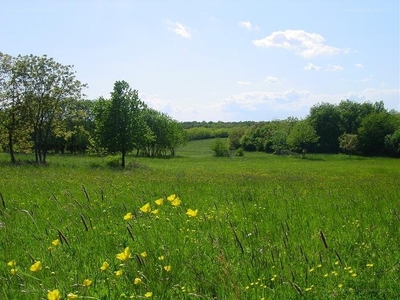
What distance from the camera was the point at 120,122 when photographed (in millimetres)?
39250

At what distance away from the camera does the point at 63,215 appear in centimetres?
676

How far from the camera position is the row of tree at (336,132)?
91.9 metres

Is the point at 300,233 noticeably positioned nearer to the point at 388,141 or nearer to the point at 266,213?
the point at 266,213

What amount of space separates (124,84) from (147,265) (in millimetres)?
38226

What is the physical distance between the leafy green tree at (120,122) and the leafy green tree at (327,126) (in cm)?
7719

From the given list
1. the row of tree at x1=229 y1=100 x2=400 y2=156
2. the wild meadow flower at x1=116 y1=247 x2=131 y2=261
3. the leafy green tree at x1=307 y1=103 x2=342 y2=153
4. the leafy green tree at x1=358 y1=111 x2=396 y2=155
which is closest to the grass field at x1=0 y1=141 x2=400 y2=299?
the wild meadow flower at x1=116 y1=247 x2=131 y2=261

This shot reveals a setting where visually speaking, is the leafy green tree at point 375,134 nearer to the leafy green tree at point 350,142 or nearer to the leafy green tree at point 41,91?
the leafy green tree at point 350,142

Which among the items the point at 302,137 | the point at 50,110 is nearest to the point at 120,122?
the point at 50,110

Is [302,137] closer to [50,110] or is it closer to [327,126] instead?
[327,126]

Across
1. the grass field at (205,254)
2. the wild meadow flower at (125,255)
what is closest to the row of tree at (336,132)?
the grass field at (205,254)

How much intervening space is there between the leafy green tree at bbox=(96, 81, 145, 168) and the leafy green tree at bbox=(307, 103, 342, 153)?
77195 millimetres

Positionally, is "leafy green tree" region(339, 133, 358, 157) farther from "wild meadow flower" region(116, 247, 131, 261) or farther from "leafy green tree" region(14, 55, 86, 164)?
"wild meadow flower" region(116, 247, 131, 261)

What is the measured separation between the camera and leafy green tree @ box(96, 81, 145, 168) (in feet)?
128

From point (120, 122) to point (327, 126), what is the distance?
82.4 meters
